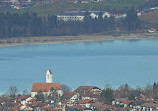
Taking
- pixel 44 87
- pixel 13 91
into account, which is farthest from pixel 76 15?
pixel 44 87

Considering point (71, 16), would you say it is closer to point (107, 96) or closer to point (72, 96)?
point (72, 96)

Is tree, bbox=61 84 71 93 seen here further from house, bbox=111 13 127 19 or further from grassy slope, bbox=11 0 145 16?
grassy slope, bbox=11 0 145 16

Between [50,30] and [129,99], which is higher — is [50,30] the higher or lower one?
the lower one

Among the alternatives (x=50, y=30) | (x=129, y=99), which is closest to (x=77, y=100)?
(x=129, y=99)

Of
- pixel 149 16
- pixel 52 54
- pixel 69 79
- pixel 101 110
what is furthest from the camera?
pixel 149 16

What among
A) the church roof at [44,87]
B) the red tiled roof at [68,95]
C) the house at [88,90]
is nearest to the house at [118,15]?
the house at [88,90]

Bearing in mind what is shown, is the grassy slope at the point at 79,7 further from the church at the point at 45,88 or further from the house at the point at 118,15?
the church at the point at 45,88

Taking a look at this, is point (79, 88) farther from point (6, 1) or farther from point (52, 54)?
point (6, 1)

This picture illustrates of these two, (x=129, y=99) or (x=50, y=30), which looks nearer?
(x=129, y=99)
